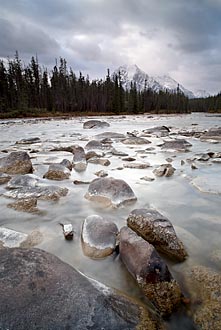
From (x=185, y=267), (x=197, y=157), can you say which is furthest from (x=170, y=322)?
(x=197, y=157)

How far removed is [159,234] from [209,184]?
286 centimetres

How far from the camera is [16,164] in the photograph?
601 cm

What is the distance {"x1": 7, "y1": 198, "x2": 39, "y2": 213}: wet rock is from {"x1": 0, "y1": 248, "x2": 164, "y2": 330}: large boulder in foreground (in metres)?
1.80

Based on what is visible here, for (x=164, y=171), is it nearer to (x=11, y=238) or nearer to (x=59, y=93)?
(x=11, y=238)

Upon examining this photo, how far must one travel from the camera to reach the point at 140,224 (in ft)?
9.61

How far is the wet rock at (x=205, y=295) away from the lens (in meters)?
1.85

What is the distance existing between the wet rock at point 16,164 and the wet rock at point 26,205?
1.99 meters

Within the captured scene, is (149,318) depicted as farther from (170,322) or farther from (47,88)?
(47,88)

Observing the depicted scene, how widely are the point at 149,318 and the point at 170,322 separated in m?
0.19

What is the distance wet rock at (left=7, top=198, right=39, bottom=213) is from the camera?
153 inches

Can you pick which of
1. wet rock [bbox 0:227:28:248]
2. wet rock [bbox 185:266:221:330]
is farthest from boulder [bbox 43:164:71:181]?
wet rock [bbox 185:266:221:330]

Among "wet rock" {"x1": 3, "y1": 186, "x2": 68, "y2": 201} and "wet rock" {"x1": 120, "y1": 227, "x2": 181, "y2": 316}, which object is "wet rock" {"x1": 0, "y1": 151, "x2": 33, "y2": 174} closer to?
"wet rock" {"x1": 3, "y1": 186, "x2": 68, "y2": 201}

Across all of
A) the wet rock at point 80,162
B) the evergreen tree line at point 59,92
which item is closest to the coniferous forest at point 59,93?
the evergreen tree line at point 59,92

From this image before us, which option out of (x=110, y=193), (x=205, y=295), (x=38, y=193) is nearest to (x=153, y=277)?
(x=205, y=295)
